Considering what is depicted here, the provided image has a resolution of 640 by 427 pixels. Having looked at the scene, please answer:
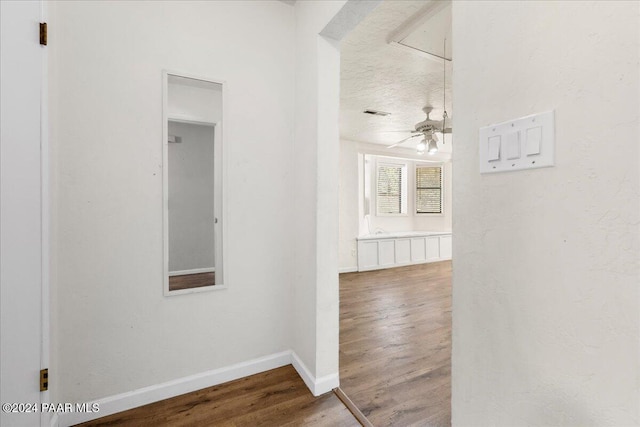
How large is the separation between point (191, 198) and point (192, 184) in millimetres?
97

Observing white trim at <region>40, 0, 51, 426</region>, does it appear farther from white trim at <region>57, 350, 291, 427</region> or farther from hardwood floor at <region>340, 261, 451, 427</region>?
hardwood floor at <region>340, 261, 451, 427</region>

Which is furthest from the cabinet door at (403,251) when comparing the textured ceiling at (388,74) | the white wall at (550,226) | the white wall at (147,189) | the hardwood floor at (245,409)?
the white wall at (550,226)

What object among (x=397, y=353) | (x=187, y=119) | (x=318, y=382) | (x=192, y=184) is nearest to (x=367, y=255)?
(x=397, y=353)

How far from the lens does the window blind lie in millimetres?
6109

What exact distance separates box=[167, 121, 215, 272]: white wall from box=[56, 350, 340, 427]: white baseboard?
75cm

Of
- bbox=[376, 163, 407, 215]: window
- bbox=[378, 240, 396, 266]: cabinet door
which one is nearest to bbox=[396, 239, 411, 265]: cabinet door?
bbox=[378, 240, 396, 266]: cabinet door

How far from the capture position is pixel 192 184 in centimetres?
184

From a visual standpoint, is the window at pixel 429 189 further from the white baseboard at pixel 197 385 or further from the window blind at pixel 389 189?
the white baseboard at pixel 197 385

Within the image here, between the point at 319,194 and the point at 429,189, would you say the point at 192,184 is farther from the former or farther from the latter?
the point at 429,189

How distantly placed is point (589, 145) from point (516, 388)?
0.65 m

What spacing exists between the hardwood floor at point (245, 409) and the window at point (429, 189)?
5596 mm

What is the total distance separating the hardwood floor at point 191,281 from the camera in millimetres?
1766

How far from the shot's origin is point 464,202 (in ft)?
2.87

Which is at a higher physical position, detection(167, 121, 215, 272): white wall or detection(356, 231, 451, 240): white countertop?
detection(167, 121, 215, 272): white wall
